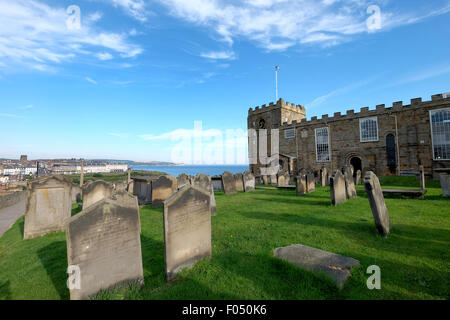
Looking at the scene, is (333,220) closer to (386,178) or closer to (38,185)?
(38,185)

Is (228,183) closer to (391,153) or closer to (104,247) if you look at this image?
(104,247)

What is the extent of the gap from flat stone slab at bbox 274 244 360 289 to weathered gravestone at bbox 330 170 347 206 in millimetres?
5333

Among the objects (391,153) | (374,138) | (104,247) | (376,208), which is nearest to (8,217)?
(104,247)

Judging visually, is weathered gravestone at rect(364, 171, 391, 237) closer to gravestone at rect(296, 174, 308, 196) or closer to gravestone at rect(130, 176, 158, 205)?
gravestone at rect(296, 174, 308, 196)

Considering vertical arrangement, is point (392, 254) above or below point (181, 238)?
below

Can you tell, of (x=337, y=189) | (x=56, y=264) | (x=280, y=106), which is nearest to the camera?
(x=56, y=264)

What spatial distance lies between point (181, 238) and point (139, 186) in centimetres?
912

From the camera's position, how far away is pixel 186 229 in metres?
3.96

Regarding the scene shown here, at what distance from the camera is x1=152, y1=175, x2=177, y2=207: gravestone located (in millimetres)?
10555

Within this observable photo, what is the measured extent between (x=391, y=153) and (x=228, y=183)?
58.1 ft

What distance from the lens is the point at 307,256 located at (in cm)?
369

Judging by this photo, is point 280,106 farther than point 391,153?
Yes

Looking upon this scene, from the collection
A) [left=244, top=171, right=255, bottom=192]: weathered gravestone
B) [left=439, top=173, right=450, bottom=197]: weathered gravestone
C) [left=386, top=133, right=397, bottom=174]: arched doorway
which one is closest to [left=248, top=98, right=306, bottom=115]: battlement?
[left=386, top=133, right=397, bottom=174]: arched doorway
